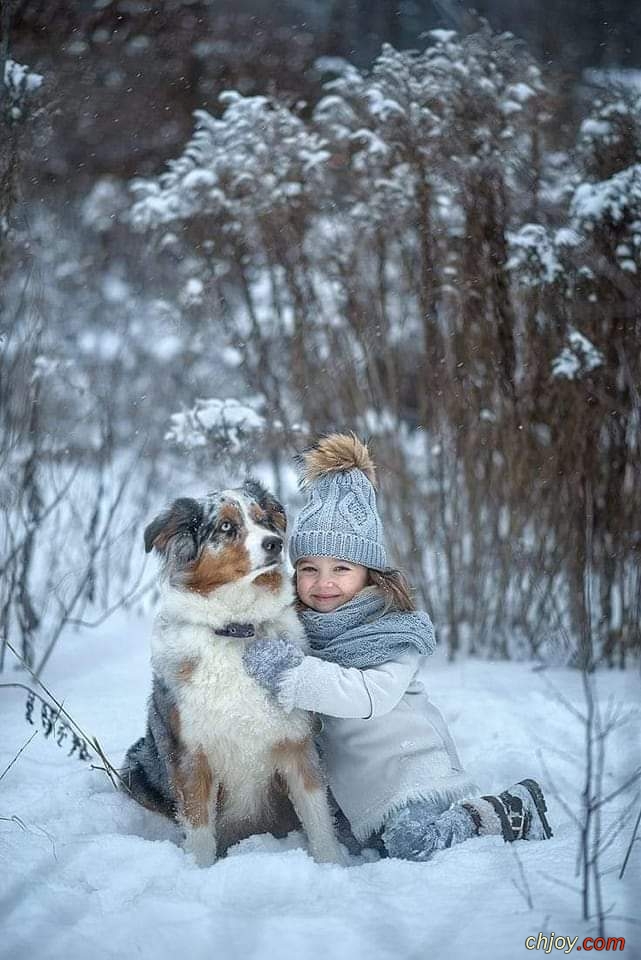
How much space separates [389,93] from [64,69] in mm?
2319

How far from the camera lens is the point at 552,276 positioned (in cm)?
463

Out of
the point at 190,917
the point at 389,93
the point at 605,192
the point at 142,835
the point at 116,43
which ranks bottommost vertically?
the point at 142,835

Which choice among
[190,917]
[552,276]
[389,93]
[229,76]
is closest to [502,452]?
[552,276]

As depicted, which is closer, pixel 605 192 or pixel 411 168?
pixel 605 192

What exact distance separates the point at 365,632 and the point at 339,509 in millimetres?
479

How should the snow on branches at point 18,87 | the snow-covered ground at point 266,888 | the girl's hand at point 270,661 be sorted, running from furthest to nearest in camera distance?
the snow on branches at point 18,87 → the girl's hand at point 270,661 → the snow-covered ground at point 266,888

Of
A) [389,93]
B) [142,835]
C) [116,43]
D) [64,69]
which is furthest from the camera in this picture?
[116,43]

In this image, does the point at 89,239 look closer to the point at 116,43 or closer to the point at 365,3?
the point at 116,43

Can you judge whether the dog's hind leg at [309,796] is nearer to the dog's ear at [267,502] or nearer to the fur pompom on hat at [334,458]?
the dog's ear at [267,502]

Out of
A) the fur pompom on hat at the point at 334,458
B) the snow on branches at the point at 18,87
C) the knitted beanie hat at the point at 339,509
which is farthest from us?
the snow on branches at the point at 18,87

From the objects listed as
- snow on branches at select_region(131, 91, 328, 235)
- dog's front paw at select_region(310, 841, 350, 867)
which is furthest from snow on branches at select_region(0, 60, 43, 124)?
dog's front paw at select_region(310, 841, 350, 867)

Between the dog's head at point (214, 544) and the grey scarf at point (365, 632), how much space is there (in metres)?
0.28

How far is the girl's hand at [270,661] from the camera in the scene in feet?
8.81

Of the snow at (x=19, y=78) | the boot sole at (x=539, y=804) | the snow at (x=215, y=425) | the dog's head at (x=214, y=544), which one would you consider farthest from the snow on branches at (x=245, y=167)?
the boot sole at (x=539, y=804)
